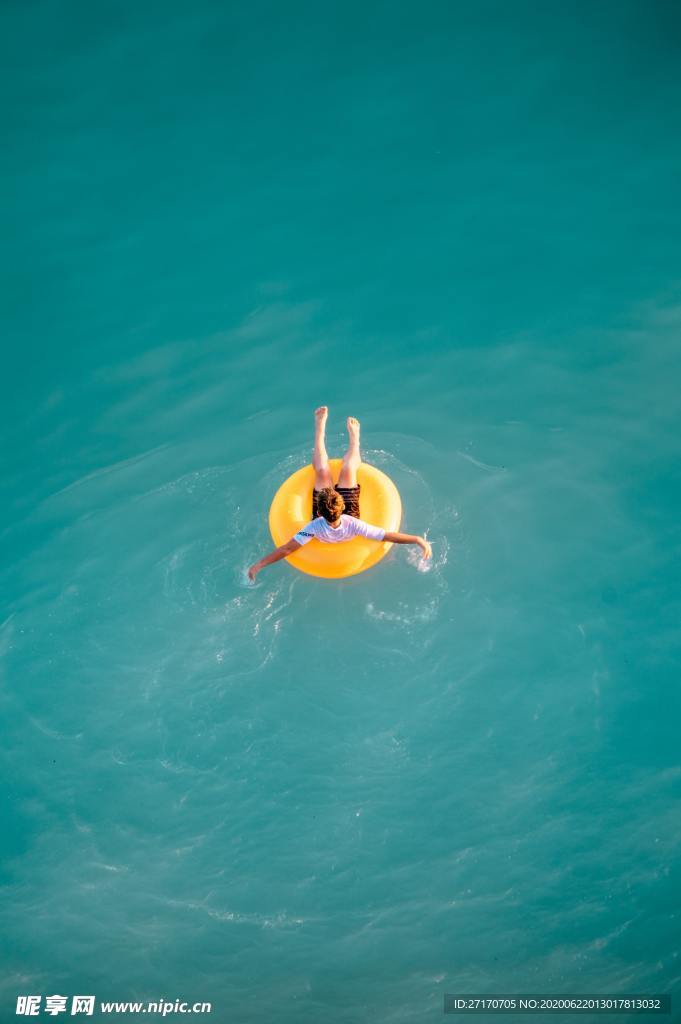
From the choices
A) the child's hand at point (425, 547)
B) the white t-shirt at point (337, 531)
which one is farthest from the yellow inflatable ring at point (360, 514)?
the child's hand at point (425, 547)

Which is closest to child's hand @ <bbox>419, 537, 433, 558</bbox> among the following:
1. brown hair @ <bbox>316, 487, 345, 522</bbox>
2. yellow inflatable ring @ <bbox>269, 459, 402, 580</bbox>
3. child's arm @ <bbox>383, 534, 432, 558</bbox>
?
child's arm @ <bbox>383, 534, 432, 558</bbox>

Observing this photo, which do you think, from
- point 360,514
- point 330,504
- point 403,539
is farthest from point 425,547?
point 330,504

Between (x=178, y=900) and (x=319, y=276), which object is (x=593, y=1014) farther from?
(x=319, y=276)

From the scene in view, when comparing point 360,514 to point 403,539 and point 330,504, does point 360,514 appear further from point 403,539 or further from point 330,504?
point 330,504

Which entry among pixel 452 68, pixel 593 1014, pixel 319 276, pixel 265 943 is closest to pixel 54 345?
pixel 319 276

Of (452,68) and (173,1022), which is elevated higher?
(452,68)

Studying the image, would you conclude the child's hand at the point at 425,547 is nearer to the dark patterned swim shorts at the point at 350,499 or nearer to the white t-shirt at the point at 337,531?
the white t-shirt at the point at 337,531

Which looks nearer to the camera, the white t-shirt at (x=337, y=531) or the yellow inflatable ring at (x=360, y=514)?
the white t-shirt at (x=337, y=531)
